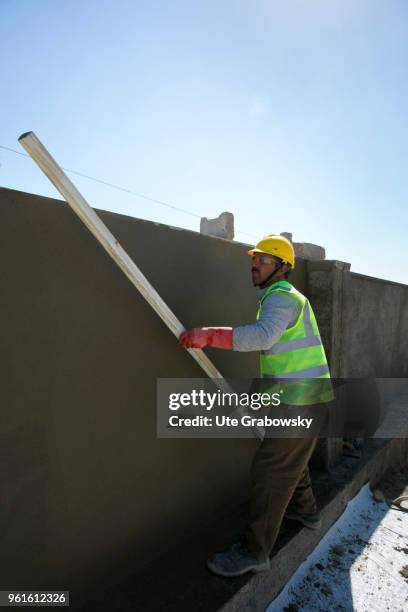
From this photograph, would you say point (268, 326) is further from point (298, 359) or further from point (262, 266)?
point (262, 266)

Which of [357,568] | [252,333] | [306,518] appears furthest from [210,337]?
[357,568]

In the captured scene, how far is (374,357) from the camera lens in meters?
5.60

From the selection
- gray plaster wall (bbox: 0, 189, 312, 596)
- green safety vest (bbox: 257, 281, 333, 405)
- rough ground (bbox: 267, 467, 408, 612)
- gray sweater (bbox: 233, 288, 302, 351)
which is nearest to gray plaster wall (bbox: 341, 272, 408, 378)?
rough ground (bbox: 267, 467, 408, 612)

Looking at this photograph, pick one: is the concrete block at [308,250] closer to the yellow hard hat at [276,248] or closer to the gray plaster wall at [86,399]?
the yellow hard hat at [276,248]

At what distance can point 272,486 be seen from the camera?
2184 millimetres

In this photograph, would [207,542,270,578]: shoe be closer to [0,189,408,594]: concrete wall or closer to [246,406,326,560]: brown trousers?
[246,406,326,560]: brown trousers

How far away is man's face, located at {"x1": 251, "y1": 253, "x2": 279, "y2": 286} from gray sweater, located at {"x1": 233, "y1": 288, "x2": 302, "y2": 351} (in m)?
0.24

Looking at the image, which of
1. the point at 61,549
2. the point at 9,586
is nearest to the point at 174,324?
the point at 61,549

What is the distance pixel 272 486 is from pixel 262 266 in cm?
124

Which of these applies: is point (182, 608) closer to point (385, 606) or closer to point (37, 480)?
point (37, 480)

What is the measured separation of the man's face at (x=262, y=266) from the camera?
7.56 ft

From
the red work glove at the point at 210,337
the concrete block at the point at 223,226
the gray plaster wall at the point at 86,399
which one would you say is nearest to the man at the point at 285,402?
the red work glove at the point at 210,337

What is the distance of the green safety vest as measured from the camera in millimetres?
2189

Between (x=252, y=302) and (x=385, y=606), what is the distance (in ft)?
7.10
